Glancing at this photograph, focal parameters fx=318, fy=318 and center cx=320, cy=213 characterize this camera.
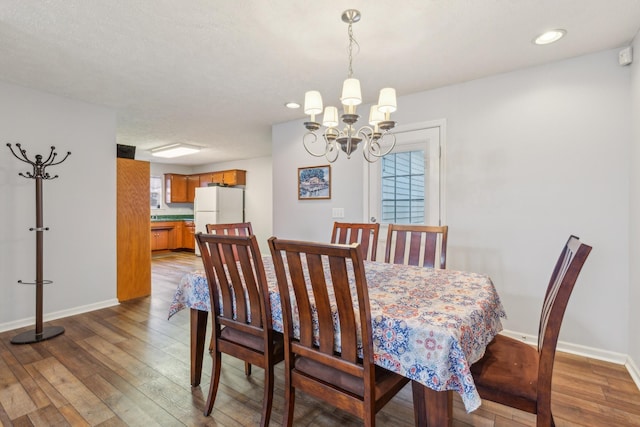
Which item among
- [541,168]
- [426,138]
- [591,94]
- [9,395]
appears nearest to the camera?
[9,395]

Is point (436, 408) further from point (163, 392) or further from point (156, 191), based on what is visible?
point (156, 191)

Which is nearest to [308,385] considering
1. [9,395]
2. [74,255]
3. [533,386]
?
[533,386]

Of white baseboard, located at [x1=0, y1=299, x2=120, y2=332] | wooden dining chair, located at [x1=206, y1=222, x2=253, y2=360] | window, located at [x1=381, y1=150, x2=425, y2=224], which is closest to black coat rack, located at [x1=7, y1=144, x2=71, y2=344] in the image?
white baseboard, located at [x1=0, y1=299, x2=120, y2=332]

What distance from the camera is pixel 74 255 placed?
130 inches

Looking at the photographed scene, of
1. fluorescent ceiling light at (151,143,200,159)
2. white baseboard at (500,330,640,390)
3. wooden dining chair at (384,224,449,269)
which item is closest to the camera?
white baseboard at (500,330,640,390)

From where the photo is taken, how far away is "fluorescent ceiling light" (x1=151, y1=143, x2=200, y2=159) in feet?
18.4

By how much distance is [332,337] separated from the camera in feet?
4.19

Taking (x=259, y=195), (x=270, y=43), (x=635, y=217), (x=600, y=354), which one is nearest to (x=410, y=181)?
(x=635, y=217)

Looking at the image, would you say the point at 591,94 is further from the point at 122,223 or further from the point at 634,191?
the point at 122,223

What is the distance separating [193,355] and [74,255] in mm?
2298

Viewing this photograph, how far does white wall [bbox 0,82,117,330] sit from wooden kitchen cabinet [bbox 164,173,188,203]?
4430 mm

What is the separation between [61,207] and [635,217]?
486 cm

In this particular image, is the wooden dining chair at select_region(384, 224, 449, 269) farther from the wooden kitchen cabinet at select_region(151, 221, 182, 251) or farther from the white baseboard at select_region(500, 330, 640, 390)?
the wooden kitchen cabinet at select_region(151, 221, 182, 251)

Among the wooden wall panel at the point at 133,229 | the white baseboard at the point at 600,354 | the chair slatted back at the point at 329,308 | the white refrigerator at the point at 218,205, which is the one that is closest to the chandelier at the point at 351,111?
the chair slatted back at the point at 329,308
